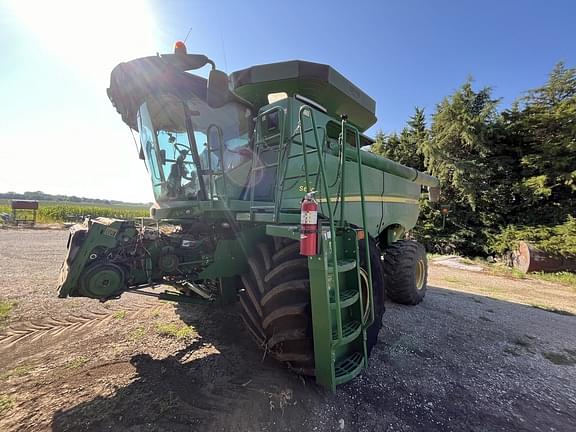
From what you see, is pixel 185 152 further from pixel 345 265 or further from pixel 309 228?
pixel 345 265

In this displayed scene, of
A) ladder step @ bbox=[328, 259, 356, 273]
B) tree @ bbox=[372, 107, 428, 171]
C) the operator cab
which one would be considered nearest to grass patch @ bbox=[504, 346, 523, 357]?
ladder step @ bbox=[328, 259, 356, 273]

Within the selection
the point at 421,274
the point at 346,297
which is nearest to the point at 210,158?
the point at 346,297

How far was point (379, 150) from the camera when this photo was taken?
17219 mm

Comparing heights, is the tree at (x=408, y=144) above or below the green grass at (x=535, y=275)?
above

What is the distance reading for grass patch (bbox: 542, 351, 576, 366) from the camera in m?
3.15

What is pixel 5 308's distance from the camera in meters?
3.99

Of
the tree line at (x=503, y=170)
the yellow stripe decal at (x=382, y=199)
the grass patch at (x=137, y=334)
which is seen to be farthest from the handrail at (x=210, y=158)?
the tree line at (x=503, y=170)

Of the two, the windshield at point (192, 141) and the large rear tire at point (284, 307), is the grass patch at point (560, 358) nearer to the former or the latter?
the large rear tire at point (284, 307)

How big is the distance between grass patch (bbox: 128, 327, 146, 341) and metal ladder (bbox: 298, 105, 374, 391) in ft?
7.40

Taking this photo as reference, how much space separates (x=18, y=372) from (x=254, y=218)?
2517mm

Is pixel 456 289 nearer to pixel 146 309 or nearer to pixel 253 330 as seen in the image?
pixel 253 330

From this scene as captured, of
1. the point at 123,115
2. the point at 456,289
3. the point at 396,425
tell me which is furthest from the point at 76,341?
the point at 456,289

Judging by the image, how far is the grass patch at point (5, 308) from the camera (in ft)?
12.2

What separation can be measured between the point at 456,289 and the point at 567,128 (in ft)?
31.1
